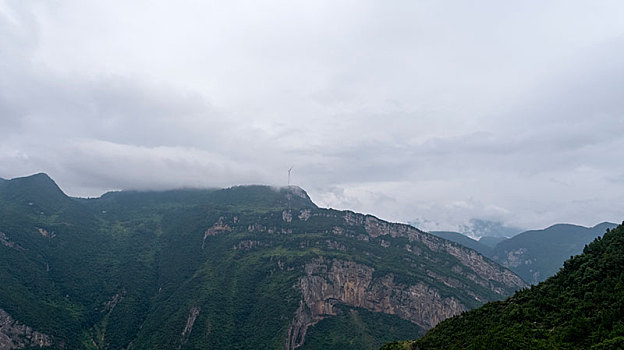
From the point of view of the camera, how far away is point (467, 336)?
10544 cm

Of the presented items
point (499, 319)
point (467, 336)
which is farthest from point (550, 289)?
point (467, 336)

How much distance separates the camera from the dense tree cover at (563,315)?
253 ft

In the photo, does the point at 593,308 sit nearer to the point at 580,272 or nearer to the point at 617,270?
the point at 617,270

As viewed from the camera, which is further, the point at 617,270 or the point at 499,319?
the point at 499,319

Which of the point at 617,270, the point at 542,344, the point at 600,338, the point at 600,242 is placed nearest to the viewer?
the point at 600,338

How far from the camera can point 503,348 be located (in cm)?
8344

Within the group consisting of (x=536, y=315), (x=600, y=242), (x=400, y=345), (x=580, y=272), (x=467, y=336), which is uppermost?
(x=600, y=242)

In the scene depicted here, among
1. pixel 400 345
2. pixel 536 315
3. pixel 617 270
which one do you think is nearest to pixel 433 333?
pixel 400 345

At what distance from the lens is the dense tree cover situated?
253 feet

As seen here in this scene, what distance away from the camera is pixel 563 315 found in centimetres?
9081

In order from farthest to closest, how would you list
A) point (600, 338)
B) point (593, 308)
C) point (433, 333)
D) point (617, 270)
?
point (433, 333)
point (617, 270)
point (593, 308)
point (600, 338)

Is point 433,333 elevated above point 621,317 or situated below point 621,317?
below

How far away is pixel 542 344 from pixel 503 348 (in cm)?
766

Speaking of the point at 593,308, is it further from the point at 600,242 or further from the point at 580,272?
the point at 600,242
